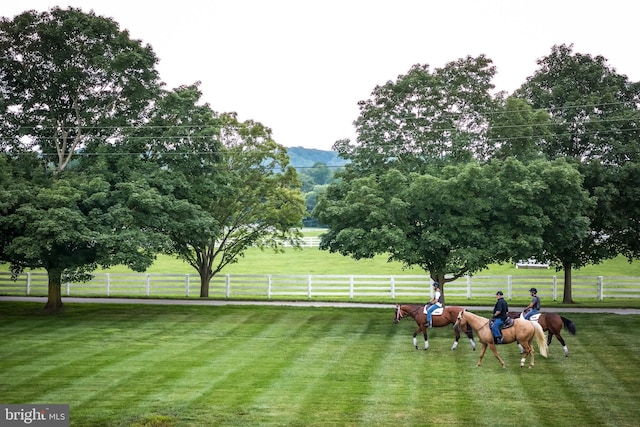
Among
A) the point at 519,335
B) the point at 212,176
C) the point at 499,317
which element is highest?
the point at 212,176

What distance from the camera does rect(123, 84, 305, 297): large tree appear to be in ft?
111

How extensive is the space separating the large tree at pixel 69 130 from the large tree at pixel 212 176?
56.3 inches

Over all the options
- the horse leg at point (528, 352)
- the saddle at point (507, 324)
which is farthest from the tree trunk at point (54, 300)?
the horse leg at point (528, 352)

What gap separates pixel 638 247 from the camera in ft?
120

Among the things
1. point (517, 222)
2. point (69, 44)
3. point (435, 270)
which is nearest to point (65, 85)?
point (69, 44)

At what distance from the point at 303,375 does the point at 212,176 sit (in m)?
16.9

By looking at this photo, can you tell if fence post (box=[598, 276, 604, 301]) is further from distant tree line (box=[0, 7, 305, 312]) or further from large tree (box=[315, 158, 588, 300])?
distant tree line (box=[0, 7, 305, 312])

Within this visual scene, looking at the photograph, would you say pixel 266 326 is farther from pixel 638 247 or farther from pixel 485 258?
pixel 638 247

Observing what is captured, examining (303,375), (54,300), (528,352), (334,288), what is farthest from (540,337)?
(54,300)

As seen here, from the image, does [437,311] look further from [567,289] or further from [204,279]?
[204,279]

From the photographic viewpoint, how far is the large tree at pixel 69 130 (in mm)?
30469

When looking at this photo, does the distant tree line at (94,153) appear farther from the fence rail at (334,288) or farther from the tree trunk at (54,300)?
the fence rail at (334,288)

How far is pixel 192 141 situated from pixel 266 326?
383 inches

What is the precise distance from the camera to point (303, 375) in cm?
2073
